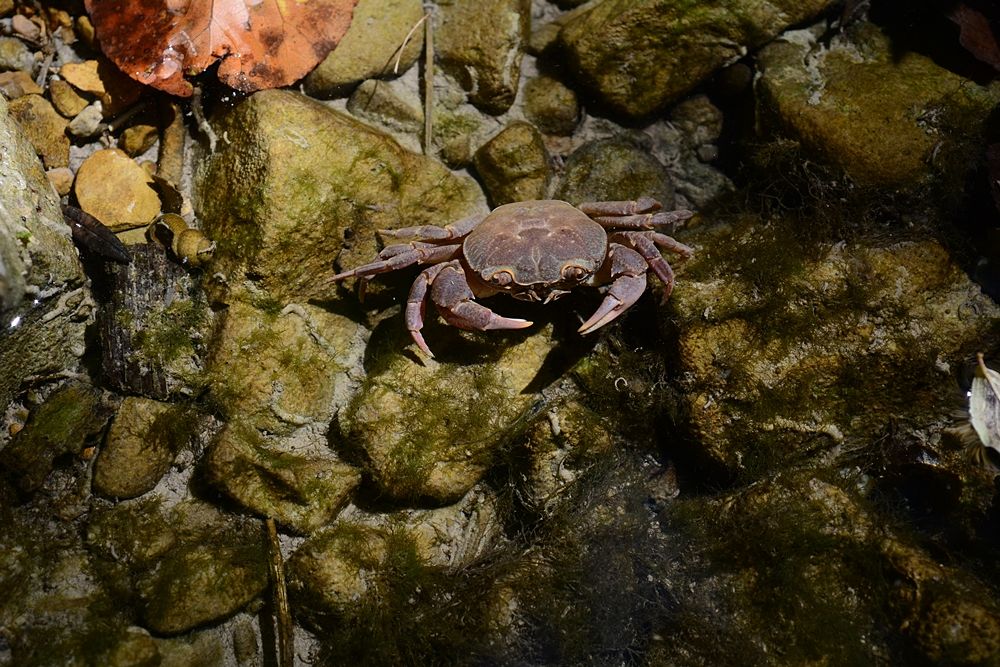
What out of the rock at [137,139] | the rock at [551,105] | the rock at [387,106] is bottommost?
the rock at [551,105]

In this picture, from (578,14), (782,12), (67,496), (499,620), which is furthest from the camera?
(578,14)

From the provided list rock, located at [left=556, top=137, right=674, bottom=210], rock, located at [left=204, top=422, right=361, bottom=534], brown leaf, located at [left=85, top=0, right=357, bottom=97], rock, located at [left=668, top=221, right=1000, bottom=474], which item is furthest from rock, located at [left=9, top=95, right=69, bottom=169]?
rock, located at [left=668, top=221, right=1000, bottom=474]

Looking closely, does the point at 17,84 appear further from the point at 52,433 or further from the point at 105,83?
the point at 52,433

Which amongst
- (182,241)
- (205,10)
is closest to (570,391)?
(182,241)

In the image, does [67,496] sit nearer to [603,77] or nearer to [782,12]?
[603,77]

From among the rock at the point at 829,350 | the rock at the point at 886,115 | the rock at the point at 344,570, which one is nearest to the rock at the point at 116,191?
the rock at the point at 344,570

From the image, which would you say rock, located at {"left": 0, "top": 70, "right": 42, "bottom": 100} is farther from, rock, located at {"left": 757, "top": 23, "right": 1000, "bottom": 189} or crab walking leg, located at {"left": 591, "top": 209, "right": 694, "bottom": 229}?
rock, located at {"left": 757, "top": 23, "right": 1000, "bottom": 189}

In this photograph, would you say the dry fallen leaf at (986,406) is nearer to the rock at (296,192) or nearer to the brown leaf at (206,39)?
the rock at (296,192)
